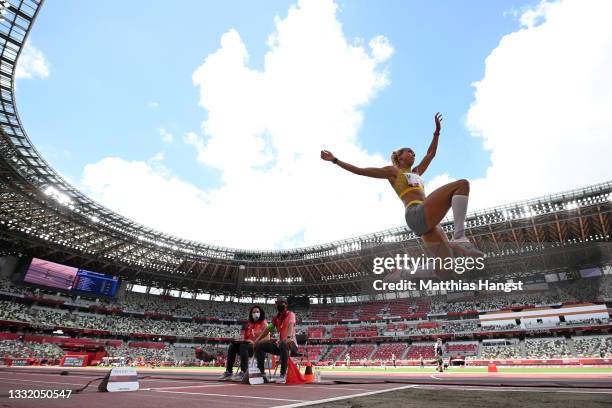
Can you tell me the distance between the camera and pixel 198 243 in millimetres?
40000

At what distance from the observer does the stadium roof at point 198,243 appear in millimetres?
24969

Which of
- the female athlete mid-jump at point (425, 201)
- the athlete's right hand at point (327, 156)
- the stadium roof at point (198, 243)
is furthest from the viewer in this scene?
the stadium roof at point (198, 243)

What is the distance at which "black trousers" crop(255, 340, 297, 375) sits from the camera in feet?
20.7

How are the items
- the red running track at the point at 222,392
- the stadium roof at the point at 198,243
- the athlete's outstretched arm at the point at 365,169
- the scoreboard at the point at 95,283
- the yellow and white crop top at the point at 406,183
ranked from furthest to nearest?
1. the scoreboard at the point at 95,283
2. the stadium roof at the point at 198,243
3. the athlete's outstretched arm at the point at 365,169
4. the yellow and white crop top at the point at 406,183
5. the red running track at the point at 222,392

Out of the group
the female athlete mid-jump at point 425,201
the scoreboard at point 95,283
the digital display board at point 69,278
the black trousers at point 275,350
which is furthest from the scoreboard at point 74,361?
the female athlete mid-jump at point 425,201

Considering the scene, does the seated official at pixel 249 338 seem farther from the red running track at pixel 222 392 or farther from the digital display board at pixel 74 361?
the digital display board at pixel 74 361

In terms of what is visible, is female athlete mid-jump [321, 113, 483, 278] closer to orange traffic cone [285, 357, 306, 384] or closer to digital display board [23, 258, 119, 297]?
orange traffic cone [285, 357, 306, 384]

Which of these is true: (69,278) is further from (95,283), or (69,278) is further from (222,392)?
(222,392)

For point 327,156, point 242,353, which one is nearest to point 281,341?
point 242,353

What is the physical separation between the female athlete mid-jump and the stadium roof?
806 inches

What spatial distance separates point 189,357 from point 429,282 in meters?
34.6

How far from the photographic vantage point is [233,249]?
4325 cm

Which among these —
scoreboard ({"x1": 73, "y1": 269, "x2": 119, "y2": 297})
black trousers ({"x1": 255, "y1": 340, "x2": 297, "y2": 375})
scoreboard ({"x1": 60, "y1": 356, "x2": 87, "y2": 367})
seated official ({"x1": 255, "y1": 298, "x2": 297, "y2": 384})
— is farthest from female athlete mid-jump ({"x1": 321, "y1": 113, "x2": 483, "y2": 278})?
scoreboard ({"x1": 73, "y1": 269, "x2": 119, "y2": 297})

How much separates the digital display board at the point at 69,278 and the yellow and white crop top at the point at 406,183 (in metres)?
46.6
